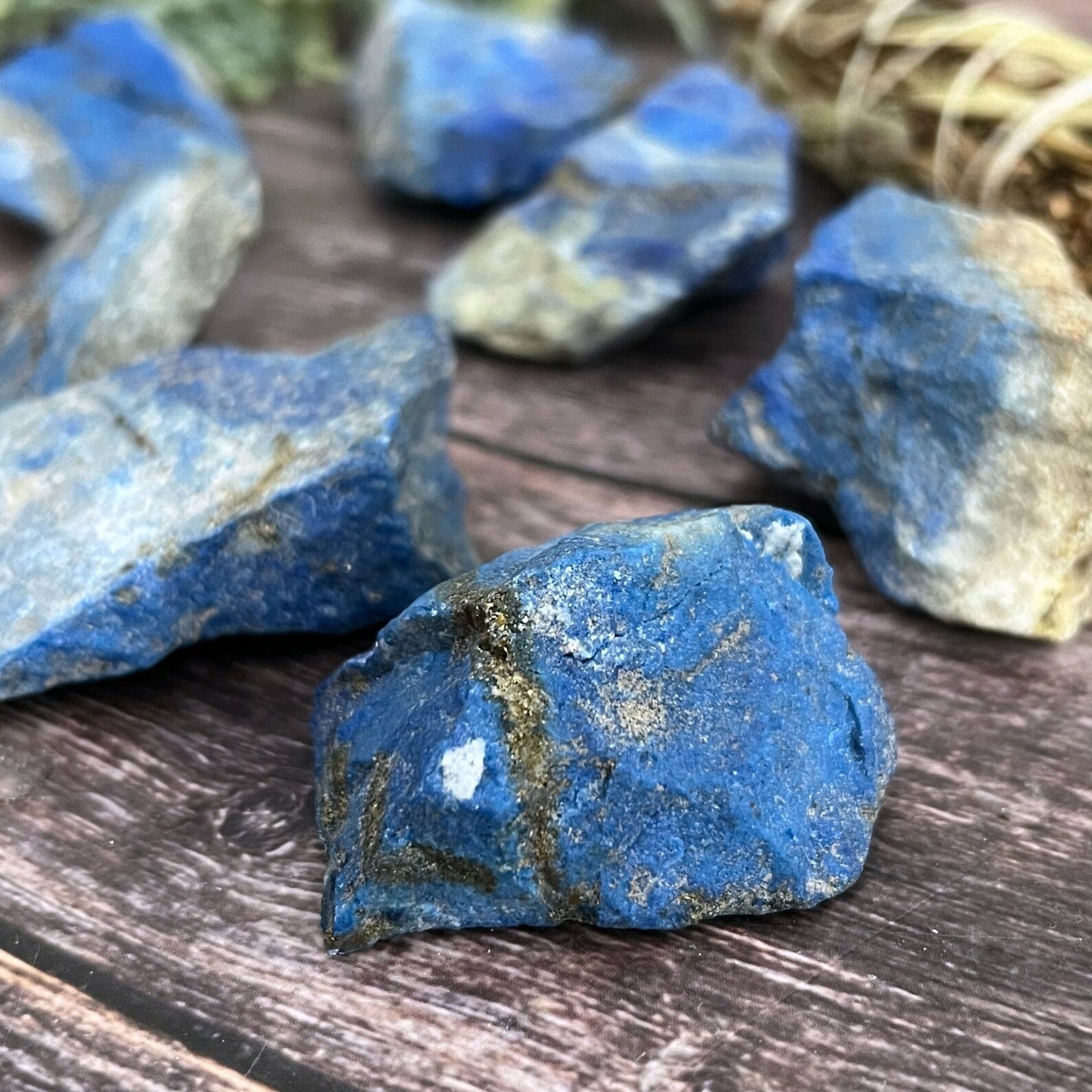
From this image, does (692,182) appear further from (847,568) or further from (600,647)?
(600,647)

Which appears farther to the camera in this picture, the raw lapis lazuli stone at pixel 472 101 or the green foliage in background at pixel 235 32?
the green foliage in background at pixel 235 32

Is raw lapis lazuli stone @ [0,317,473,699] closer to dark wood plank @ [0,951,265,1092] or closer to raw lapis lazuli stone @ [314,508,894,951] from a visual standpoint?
raw lapis lazuli stone @ [314,508,894,951]

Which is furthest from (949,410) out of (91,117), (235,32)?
(235,32)

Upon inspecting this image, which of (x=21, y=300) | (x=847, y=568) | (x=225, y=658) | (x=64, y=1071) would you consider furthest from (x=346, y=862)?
(x=21, y=300)

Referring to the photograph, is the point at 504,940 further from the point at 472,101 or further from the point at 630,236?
the point at 472,101

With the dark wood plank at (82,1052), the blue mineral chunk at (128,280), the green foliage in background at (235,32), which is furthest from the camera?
the green foliage in background at (235,32)

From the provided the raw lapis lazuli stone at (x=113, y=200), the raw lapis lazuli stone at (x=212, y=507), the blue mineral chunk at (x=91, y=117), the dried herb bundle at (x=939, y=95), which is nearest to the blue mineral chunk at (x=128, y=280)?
the raw lapis lazuli stone at (x=113, y=200)

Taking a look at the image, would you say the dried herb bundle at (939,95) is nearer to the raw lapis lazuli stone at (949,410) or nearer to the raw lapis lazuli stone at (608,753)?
the raw lapis lazuli stone at (949,410)
